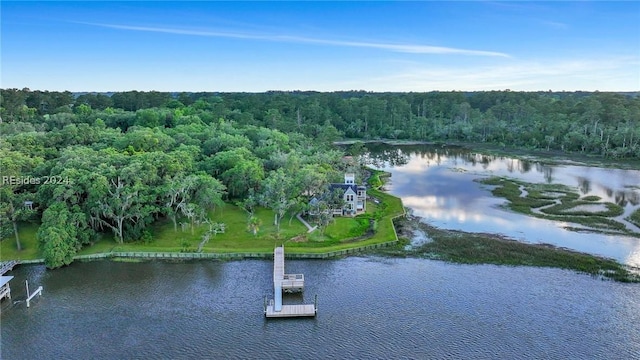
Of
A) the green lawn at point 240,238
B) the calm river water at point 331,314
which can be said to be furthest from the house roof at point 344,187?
the calm river water at point 331,314

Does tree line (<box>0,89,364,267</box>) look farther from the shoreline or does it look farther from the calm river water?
the shoreline

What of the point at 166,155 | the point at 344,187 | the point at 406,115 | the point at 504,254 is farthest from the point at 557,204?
the point at 406,115

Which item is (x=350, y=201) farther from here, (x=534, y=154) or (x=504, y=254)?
(x=534, y=154)

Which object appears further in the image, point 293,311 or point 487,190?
point 487,190

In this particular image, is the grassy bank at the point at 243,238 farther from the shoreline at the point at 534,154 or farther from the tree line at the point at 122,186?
the shoreline at the point at 534,154

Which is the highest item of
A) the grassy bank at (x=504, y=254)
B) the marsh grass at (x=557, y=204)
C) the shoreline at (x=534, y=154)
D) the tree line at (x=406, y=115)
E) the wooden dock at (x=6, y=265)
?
the tree line at (x=406, y=115)

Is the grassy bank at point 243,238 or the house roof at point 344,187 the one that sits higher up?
the house roof at point 344,187

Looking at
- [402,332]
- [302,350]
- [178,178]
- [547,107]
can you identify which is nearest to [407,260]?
[402,332]
